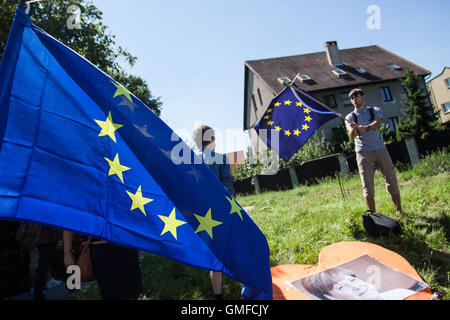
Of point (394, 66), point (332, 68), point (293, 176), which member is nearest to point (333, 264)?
point (293, 176)

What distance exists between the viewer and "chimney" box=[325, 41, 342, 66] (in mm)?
25841

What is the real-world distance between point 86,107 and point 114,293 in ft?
7.50

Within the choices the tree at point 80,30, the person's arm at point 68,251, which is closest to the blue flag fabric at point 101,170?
the person's arm at point 68,251

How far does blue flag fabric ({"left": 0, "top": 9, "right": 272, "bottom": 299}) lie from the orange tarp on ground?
86 cm

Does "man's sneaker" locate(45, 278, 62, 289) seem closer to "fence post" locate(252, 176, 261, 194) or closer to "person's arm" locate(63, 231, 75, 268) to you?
"person's arm" locate(63, 231, 75, 268)

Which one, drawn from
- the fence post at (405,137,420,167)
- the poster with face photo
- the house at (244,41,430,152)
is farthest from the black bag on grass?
the house at (244,41,430,152)

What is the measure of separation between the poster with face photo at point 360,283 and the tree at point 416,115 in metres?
21.3

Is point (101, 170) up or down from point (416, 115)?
down

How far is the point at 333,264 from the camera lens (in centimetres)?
317

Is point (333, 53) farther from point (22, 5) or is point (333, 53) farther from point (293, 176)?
point (22, 5)

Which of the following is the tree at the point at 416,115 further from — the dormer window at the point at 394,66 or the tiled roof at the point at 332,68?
the dormer window at the point at 394,66

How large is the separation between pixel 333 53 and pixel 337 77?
3.71 meters
